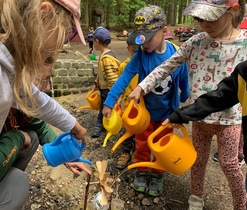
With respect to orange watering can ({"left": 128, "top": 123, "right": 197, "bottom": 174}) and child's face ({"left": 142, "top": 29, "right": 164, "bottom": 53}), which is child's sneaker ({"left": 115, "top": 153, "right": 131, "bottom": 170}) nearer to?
orange watering can ({"left": 128, "top": 123, "right": 197, "bottom": 174})

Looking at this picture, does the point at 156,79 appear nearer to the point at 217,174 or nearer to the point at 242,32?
the point at 242,32

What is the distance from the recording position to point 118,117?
7.04ft

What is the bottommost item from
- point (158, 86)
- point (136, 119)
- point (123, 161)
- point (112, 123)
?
point (123, 161)

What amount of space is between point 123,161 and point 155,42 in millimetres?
1044

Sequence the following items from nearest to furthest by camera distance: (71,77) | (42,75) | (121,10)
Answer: (42,75), (71,77), (121,10)

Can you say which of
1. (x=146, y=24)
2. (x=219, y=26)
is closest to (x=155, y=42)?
(x=146, y=24)

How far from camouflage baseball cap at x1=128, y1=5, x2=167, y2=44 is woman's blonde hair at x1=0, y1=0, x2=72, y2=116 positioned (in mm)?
936

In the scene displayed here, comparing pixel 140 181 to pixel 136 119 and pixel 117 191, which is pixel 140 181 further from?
pixel 136 119

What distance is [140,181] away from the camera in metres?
2.13

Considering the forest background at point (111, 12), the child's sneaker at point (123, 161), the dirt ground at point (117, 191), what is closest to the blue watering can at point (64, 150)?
the dirt ground at point (117, 191)

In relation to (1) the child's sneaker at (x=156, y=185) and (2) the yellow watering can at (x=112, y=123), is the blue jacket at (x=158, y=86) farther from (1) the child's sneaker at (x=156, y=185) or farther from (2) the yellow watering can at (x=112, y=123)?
(1) the child's sneaker at (x=156, y=185)

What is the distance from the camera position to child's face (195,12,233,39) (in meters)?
1.56

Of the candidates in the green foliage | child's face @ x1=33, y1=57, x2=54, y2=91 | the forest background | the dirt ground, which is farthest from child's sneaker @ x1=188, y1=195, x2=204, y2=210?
the green foliage

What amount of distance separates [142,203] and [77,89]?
8.98 ft
